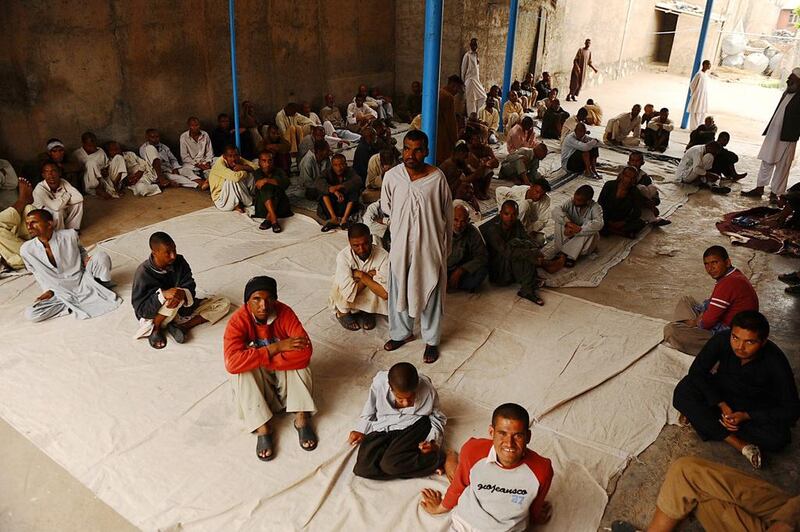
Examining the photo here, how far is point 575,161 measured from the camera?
26.9 ft

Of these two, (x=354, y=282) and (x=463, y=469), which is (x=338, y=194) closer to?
(x=354, y=282)

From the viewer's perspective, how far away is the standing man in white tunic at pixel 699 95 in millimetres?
10602

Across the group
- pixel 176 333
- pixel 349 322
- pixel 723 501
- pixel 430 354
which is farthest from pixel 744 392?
pixel 176 333

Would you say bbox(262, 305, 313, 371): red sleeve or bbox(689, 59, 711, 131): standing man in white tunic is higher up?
bbox(689, 59, 711, 131): standing man in white tunic

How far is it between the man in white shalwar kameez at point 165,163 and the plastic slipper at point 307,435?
15.0 ft

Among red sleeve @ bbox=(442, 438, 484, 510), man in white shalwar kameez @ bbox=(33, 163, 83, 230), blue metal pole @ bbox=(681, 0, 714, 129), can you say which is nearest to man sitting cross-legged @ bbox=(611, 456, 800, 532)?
red sleeve @ bbox=(442, 438, 484, 510)

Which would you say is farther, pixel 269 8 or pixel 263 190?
pixel 269 8

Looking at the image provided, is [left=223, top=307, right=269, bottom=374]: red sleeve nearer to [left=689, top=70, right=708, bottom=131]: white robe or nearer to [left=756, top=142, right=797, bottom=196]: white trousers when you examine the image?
[left=756, top=142, right=797, bottom=196]: white trousers

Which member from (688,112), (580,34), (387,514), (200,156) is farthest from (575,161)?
(580,34)

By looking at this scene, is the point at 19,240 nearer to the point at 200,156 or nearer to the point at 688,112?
the point at 200,156

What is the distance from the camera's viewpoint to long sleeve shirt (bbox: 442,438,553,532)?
253 cm

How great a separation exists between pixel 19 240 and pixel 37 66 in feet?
8.76

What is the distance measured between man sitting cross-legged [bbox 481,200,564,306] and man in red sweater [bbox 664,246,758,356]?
105cm

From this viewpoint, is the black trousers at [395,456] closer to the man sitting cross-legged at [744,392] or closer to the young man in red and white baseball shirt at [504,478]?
the young man in red and white baseball shirt at [504,478]
